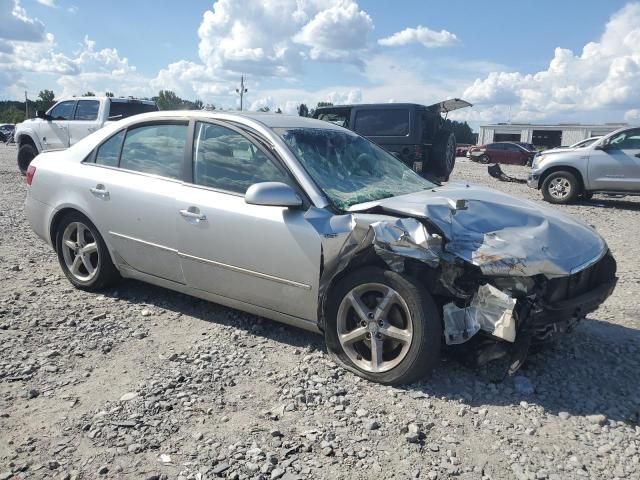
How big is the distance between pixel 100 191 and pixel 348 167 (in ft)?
6.75

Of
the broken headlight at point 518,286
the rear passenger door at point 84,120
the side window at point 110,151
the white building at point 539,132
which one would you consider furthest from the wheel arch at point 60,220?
the white building at point 539,132

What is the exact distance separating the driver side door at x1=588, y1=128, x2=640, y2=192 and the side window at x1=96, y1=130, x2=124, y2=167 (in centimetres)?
1036

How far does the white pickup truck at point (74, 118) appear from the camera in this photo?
1199 centimetres

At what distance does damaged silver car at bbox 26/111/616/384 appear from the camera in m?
3.04

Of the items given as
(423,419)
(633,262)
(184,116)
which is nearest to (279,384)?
(423,419)

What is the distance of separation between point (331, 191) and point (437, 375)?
1372 millimetres

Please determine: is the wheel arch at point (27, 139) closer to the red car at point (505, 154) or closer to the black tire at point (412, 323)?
the black tire at point (412, 323)

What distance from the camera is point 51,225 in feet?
15.7

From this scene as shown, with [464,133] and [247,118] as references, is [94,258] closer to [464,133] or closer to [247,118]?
[247,118]

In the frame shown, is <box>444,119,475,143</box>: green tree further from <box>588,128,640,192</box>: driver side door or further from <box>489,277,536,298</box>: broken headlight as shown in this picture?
<box>489,277,536,298</box>: broken headlight

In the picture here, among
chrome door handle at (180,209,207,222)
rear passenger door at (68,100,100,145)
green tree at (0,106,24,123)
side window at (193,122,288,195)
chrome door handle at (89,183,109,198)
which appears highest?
green tree at (0,106,24,123)

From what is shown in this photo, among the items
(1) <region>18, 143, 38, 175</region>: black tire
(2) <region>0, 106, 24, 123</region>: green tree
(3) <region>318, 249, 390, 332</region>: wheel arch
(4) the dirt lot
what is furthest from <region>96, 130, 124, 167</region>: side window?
(2) <region>0, 106, 24, 123</region>: green tree

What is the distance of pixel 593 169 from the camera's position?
37.9 feet

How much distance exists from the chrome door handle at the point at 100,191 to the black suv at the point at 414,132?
6.72 metres
